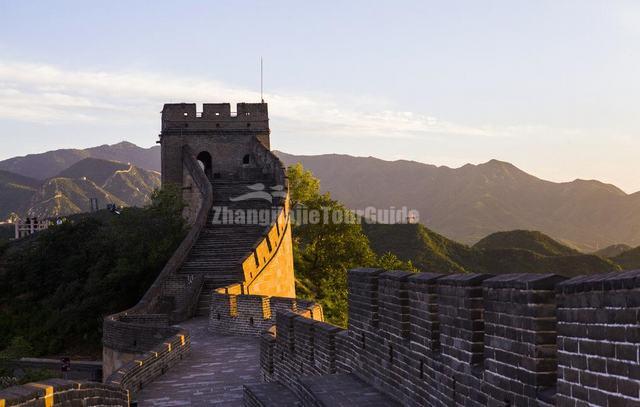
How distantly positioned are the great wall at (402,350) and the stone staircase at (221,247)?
4437 millimetres

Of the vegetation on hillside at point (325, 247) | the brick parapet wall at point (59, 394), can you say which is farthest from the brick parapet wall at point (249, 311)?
the vegetation on hillside at point (325, 247)

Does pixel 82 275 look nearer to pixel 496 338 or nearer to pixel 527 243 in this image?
pixel 496 338

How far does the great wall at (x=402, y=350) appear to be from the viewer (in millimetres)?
3818

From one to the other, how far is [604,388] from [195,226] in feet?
85.6

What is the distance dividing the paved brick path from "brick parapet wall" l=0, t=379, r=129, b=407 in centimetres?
347

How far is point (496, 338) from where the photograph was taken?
489 centimetres

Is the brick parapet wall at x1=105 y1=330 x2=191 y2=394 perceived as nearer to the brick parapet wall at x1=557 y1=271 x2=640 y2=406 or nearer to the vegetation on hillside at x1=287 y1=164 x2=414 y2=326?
the brick parapet wall at x1=557 y1=271 x2=640 y2=406

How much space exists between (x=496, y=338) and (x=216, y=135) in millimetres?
35471

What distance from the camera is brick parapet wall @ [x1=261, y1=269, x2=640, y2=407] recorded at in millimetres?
3658

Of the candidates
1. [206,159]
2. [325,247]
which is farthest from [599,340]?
[325,247]

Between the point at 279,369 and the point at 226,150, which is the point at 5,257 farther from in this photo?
the point at 279,369

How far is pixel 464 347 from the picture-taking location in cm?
542

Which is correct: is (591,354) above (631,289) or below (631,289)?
below

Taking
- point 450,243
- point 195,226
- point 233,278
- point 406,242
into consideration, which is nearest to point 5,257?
point 195,226
